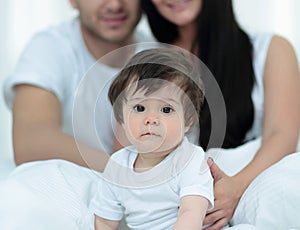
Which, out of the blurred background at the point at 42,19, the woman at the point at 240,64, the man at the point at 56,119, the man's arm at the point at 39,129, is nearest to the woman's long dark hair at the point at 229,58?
the woman at the point at 240,64

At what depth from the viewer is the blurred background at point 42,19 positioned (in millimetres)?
2486

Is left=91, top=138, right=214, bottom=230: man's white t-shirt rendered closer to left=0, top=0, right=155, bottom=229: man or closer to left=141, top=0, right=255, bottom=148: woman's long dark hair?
left=0, top=0, right=155, bottom=229: man

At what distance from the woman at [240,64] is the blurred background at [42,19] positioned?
809 millimetres

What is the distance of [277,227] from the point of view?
0.97 m

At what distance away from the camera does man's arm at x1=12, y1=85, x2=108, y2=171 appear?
55.7 inches

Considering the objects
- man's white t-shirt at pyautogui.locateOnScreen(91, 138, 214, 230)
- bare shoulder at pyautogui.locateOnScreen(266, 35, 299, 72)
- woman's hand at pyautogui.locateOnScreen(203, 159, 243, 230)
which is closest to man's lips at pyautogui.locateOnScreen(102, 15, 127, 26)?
bare shoulder at pyautogui.locateOnScreen(266, 35, 299, 72)

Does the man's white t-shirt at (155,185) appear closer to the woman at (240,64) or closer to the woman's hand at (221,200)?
the woman's hand at (221,200)

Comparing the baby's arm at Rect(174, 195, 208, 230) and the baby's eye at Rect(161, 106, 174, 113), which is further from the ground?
the baby's eye at Rect(161, 106, 174, 113)

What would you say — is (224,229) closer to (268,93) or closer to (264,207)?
(264,207)

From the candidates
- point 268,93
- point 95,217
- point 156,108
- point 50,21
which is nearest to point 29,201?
point 95,217

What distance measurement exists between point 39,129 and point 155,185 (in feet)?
2.14

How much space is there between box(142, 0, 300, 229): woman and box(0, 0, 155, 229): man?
14cm

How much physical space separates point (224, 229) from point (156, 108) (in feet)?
0.84

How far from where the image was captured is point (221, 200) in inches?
41.5
